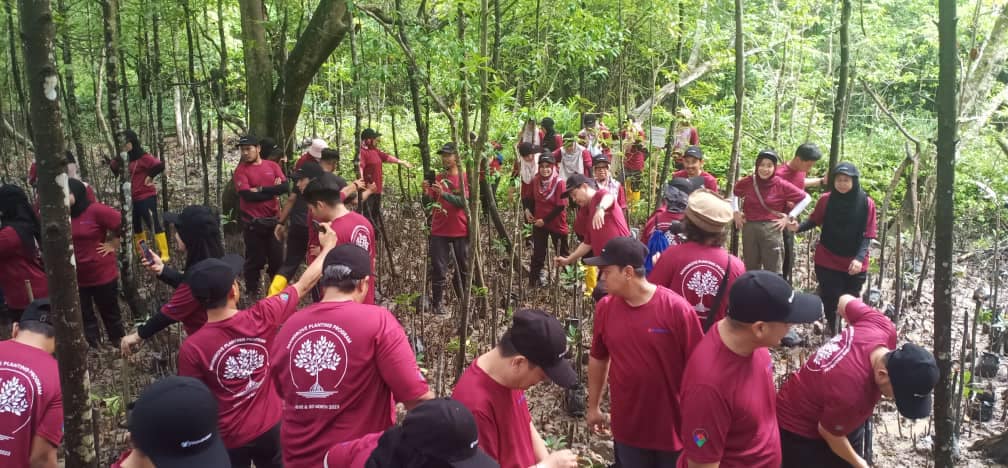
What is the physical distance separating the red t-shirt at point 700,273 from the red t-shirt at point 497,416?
1690mm

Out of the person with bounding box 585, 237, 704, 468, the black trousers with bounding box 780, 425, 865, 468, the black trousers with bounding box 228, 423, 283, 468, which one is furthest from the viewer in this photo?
the black trousers with bounding box 228, 423, 283, 468

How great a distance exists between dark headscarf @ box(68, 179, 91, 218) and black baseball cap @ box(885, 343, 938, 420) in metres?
6.54

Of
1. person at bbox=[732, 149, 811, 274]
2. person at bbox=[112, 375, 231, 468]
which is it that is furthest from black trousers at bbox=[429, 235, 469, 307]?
person at bbox=[112, 375, 231, 468]

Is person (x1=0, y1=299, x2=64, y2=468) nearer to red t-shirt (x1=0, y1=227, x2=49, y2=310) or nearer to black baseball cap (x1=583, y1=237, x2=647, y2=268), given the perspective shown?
black baseball cap (x1=583, y1=237, x2=647, y2=268)

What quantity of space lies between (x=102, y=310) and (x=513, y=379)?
584 cm

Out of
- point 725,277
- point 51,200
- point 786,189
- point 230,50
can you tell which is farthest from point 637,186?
point 51,200

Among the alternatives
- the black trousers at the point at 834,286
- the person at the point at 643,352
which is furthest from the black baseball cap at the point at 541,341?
the black trousers at the point at 834,286

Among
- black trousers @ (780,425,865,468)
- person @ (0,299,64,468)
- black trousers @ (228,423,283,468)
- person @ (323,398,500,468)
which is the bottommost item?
black trousers @ (228,423,283,468)

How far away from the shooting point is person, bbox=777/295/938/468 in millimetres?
2936

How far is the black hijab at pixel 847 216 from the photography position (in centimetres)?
646

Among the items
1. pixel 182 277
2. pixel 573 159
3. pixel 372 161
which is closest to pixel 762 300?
pixel 182 277

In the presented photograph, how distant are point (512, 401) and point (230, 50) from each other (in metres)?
12.6

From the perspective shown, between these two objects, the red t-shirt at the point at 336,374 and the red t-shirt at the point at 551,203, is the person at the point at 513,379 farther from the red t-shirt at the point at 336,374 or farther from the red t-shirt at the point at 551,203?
the red t-shirt at the point at 551,203

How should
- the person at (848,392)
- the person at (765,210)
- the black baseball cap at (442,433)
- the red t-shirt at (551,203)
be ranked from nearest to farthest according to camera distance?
the black baseball cap at (442,433), the person at (848,392), the person at (765,210), the red t-shirt at (551,203)
